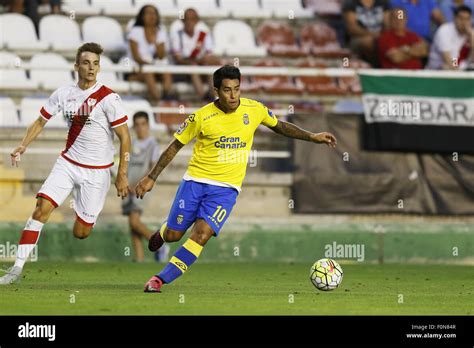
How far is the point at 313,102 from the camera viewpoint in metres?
19.4

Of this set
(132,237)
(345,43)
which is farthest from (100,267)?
(345,43)

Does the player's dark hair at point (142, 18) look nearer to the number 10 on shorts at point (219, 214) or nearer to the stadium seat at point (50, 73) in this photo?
the stadium seat at point (50, 73)

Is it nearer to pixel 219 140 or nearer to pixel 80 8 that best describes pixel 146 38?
pixel 80 8

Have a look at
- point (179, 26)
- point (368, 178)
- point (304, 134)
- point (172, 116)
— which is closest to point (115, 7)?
Result: point (179, 26)

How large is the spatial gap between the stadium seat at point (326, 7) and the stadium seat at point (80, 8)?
3.59m

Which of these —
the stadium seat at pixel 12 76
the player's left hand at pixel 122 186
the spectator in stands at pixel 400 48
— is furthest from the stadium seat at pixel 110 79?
the player's left hand at pixel 122 186

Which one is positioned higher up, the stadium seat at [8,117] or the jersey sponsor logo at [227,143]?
the stadium seat at [8,117]

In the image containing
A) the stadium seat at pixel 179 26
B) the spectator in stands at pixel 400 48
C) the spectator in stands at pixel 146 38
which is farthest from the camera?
the stadium seat at pixel 179 26

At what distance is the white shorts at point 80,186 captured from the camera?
12914mm

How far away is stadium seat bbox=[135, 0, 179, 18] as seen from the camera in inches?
832

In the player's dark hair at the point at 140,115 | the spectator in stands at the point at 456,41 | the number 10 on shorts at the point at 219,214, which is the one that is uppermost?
the spectator in stands at the point at 456,41

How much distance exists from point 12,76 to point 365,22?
5572 millimetres

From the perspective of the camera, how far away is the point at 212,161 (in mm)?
12227

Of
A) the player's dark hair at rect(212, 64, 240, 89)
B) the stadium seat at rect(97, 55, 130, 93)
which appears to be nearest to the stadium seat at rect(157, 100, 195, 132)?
the stadium seat at rect(97, 55, 130, 93)
